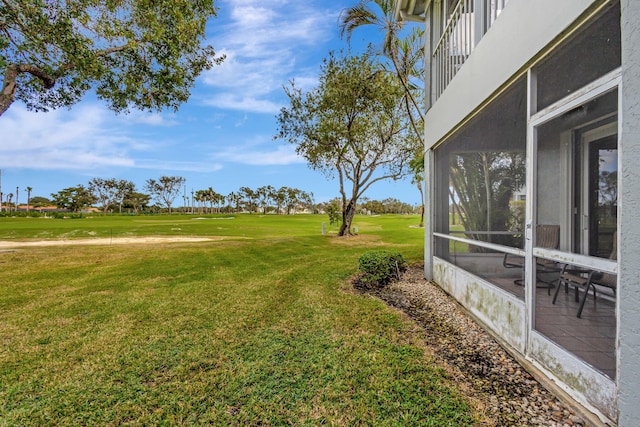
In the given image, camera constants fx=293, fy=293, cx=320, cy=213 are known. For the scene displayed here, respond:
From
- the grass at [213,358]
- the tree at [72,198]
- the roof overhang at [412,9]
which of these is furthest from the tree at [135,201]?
the roof overhang at [412,9]

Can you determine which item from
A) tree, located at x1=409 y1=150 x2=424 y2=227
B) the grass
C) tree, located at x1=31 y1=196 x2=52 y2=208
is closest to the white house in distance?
the grass

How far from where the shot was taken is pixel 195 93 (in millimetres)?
10531

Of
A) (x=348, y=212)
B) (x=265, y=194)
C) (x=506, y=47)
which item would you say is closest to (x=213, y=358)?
(x=506, y=47)

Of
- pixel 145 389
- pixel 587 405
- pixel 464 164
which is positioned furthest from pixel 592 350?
pixel 145 389

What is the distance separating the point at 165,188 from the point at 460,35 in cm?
9034

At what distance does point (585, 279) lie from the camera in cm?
247

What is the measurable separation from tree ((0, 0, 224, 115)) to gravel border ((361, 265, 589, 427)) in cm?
932

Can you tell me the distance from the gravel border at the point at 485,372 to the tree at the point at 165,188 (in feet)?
290

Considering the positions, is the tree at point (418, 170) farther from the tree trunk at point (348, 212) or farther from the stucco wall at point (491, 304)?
the stucco wall at point (491, 304)

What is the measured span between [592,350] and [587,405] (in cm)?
40

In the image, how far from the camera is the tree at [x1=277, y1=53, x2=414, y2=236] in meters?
13.3

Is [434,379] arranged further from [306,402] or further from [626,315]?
[626,315]

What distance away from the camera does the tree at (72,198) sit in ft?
218

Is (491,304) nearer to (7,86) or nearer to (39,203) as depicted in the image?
(7,86)
